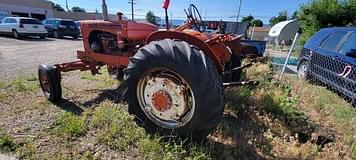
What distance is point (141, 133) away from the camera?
Result: 3.21m

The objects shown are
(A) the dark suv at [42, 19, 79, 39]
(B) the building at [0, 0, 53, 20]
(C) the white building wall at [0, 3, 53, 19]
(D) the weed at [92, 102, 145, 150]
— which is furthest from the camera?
(B) the building at [0, 0, 53, 20]

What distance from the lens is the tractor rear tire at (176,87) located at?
2666mm

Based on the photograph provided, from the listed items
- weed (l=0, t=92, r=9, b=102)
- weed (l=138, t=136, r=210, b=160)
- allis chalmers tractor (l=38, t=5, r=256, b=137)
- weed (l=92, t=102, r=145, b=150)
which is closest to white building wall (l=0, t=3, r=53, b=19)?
weed (l=0, t=92, r=9, b=102)

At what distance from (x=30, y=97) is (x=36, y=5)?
4172 centimetres

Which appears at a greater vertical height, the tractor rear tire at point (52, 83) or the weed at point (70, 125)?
the tractor rear tire at point (52, 83)

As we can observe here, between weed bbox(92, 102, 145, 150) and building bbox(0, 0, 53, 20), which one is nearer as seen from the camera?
weed bbox(92, 102, 145, 150)

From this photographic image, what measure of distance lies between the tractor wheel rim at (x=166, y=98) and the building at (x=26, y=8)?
35024 millimetres

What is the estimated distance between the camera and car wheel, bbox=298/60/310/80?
7.09 meters

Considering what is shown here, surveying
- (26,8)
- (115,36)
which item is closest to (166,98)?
(115,36)

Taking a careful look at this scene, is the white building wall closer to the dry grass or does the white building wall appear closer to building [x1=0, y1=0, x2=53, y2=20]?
building [x1=0, y1=0, x2=53, y2=20]

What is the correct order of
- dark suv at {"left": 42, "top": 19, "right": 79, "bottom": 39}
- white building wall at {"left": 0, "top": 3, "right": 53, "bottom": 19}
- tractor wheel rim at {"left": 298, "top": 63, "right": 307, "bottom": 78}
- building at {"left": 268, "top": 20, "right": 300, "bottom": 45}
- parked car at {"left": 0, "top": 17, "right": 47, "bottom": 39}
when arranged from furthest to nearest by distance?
white building wall at {"left": 0, "top": 3, "right": 53, "bottom": 19}
building at {"left": 268, "top": 20, "right": 300, "bottom": 45}
dark suv at {"left": 42, "top": 19, "right": 79, "bottom": 39}
parked car at {"left": 0, "top": 17, "right": 47, "bottom": 39}
tractor wheel rim at {"left": 298, "top": 63, "right": 307, "bottom": 78}

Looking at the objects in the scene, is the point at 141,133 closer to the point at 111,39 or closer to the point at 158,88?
the point at 158,88

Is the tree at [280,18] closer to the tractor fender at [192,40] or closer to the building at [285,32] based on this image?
the building at [285,32]

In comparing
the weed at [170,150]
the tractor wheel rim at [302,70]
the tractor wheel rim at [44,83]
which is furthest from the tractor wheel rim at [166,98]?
the tractor wheel rim at [302,70]
